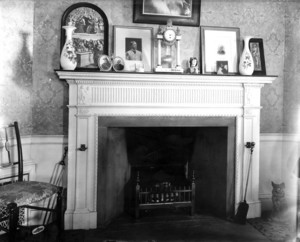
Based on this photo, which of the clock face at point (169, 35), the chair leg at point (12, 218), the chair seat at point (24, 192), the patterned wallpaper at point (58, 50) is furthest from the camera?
the clock face at point (169, 35)

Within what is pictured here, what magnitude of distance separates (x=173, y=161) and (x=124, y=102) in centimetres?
97

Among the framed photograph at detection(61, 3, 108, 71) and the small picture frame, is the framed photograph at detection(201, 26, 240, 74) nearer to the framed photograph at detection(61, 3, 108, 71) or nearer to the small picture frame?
the small picture frame

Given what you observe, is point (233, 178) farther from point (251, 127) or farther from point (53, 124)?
point (53, 124)

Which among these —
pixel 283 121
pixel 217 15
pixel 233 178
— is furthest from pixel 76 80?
pixel 283 121

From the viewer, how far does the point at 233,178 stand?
3.42 metres

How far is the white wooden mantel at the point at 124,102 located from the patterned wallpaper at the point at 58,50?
27cm

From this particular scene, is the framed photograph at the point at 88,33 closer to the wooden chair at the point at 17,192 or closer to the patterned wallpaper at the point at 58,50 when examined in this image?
the patterned wallpaper at the point at 58,50

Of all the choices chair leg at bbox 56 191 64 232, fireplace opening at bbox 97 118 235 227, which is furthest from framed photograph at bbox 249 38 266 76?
chair leg at bbox 56 191 64 232

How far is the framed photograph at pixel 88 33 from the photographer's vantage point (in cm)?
323

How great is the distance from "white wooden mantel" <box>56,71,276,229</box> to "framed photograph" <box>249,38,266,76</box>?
0.23 m

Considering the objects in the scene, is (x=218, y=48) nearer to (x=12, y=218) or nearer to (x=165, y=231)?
(x=165, y=231)

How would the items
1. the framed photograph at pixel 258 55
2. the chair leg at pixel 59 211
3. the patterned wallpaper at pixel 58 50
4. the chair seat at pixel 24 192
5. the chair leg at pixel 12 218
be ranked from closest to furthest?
1. the chair leg at pixel 12 218
2. the chair seat at pixel 24 192
3. the chair leg at pixel 59 211
4. the patterned wallpaper at pixel 58 50
5. the framed photograph at pixel 258 55

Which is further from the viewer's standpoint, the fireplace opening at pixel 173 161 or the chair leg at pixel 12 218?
the fireplace opening at pixel 173 161

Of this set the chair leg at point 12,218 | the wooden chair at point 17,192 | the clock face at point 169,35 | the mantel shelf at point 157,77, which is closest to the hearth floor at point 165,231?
the wooden chair at point 17,192
